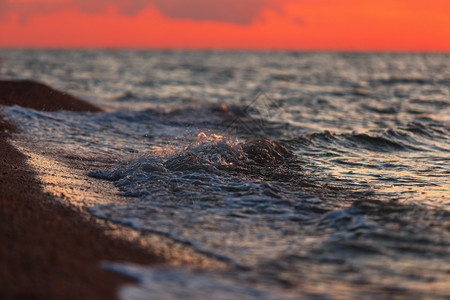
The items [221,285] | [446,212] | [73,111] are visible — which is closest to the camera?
[221,285]

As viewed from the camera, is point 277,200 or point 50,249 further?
point 277,200

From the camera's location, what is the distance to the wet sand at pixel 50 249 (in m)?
2.88

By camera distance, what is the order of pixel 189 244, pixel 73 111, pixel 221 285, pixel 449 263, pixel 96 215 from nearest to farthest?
1. pixel 221 285
2. pixel 449 263
3. pixel 189 244
4. pixel 96 215
5. pixel 73 111

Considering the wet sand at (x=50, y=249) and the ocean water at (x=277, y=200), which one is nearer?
the wet sand at (x=50, y=249)

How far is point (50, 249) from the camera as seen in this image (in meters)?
3.43

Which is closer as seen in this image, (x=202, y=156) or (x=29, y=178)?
(x=29, y=178)

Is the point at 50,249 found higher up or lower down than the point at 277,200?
lower down

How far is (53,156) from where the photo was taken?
286 inches

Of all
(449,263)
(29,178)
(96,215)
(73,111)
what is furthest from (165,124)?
(449,263)

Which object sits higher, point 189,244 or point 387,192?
point 387,192

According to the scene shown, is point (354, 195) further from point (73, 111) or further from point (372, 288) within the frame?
point (73, 111)

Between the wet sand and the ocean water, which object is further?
the ocean water

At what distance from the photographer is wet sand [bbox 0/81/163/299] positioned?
9.45ft

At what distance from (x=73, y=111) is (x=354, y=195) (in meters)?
9.17
